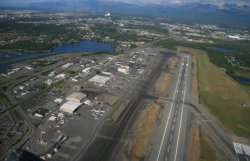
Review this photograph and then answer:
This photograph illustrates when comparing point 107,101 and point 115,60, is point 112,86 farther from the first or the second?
point 115,60

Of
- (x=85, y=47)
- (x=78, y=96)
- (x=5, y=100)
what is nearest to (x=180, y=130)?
(x=78, y=96)

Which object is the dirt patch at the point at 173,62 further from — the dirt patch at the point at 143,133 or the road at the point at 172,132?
Answer: the dirt patch at the point at 143,133

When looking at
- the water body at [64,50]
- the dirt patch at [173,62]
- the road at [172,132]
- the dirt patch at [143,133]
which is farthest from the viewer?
the dirt patch at [173,62]

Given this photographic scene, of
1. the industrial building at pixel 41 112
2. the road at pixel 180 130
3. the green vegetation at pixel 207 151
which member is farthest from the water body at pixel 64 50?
the green vegetation at pixel 207 151

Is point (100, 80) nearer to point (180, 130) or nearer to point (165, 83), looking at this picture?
point (165, 83)

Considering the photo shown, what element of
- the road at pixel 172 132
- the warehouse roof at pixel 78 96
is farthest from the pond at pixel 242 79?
the warehouse roof at pixel 78 96

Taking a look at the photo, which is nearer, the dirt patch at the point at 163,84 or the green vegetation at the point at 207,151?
the green vegetation at the point at 207,151

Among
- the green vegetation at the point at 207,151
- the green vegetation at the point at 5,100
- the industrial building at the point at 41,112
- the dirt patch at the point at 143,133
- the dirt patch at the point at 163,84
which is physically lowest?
the green vegetation at the point at 5,100

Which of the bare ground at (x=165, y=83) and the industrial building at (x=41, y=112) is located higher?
the bare ground at (x=165, y=83)

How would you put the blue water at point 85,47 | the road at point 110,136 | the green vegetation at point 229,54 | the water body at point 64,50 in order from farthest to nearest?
the blue water at point 85,47 < the green vegetation at point 229,54 < the water body at point 64,50 < the road at point 110,136
